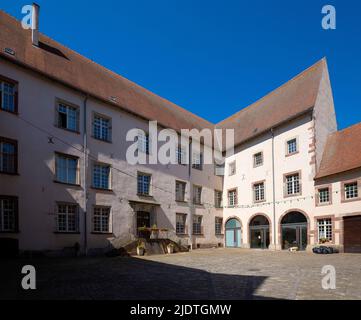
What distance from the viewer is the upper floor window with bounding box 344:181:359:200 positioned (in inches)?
901

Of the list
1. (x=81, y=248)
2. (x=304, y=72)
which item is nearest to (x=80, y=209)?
(x=81, y=248)

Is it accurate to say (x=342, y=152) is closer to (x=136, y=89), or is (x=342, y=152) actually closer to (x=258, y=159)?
(x=258, y=159)

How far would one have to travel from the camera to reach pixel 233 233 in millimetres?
31453

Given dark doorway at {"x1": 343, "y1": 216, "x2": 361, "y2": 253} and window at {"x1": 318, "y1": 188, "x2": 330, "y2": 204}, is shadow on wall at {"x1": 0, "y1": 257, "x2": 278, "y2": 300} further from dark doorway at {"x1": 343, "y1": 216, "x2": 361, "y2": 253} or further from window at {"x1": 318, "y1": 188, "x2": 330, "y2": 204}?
window at {"x1": 318, "y1": 188, "x2": 330, "y2": 204}

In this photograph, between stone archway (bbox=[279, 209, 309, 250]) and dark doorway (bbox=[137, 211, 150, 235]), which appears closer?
dark doorway (bbox=[137, 211, 150, 235])

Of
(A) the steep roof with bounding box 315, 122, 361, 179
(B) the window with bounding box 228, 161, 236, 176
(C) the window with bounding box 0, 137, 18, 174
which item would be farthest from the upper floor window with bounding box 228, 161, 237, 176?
(C) the window with bounding box 0, 137, 18, 174

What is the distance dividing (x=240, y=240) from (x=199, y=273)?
61.3ft

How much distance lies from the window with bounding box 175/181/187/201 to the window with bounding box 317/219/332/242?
33.1 ft

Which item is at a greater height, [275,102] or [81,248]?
[275,102]

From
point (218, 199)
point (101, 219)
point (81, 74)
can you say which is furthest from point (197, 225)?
point (81, 74)

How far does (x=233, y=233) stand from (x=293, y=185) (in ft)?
24.8

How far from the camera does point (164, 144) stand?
27.8 meters

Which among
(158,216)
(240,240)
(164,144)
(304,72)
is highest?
(304,72)

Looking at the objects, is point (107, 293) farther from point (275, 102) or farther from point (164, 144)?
point (275, 102)
